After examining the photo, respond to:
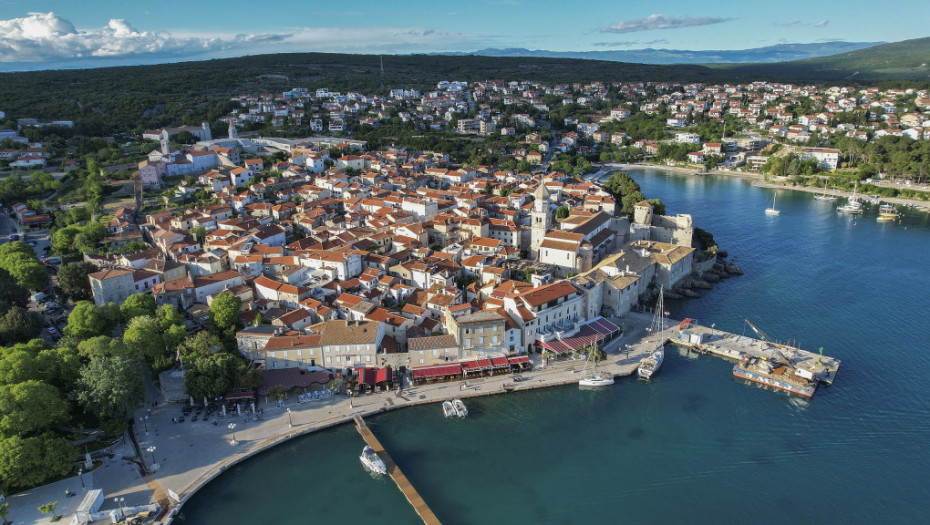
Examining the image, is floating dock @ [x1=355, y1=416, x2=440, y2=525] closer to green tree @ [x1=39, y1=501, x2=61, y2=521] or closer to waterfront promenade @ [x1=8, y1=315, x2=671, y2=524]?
waterfront promenade @ [x1=8, y1=315, x2=671, y2=524]

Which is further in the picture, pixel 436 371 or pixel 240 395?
pixel 436 371

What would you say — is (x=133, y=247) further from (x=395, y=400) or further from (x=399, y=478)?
(x=399, y=478)

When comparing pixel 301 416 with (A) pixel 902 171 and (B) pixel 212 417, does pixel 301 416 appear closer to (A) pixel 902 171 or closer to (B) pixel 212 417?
(B) pixel 212 417

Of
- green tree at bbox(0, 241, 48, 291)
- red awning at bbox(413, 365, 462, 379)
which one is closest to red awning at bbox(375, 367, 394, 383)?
red awning at bbox(413, 365, 462, 379)

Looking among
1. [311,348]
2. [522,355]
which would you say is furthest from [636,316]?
[311,348]

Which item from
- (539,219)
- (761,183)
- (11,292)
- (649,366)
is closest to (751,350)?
(649,366)
